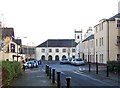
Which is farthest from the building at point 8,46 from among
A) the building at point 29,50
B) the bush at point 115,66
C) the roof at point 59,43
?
the roof at point 59,43

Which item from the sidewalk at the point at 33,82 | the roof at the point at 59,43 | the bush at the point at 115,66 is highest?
the roof at the point at 59,43

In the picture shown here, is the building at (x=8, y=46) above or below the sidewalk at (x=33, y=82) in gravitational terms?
above

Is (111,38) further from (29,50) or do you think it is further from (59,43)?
(29,50)

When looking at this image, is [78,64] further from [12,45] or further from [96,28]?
[12,45]

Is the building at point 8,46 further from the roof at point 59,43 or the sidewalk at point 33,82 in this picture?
the roof at point 59,43

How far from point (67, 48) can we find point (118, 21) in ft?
262

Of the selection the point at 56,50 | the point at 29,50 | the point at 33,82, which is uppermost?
the point at 29,50

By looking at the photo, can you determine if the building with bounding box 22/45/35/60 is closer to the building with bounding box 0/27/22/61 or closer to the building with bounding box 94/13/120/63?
the building with bounding box 0/27/22/61

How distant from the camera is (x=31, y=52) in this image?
152 meters

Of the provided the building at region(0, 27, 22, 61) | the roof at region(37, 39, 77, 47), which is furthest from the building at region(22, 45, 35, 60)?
the building at region(0, 27, 22, 61)

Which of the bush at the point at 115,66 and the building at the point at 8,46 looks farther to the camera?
the building at the point at 8,46

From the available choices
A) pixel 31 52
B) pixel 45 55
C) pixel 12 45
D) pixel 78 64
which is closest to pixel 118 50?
pixel 78 64

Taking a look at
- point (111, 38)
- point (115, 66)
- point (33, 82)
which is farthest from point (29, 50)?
point (33, 82)

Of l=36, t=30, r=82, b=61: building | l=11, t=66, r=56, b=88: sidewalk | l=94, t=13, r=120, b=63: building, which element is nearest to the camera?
l=11, t=66, r=56, b=88: sidewalk
